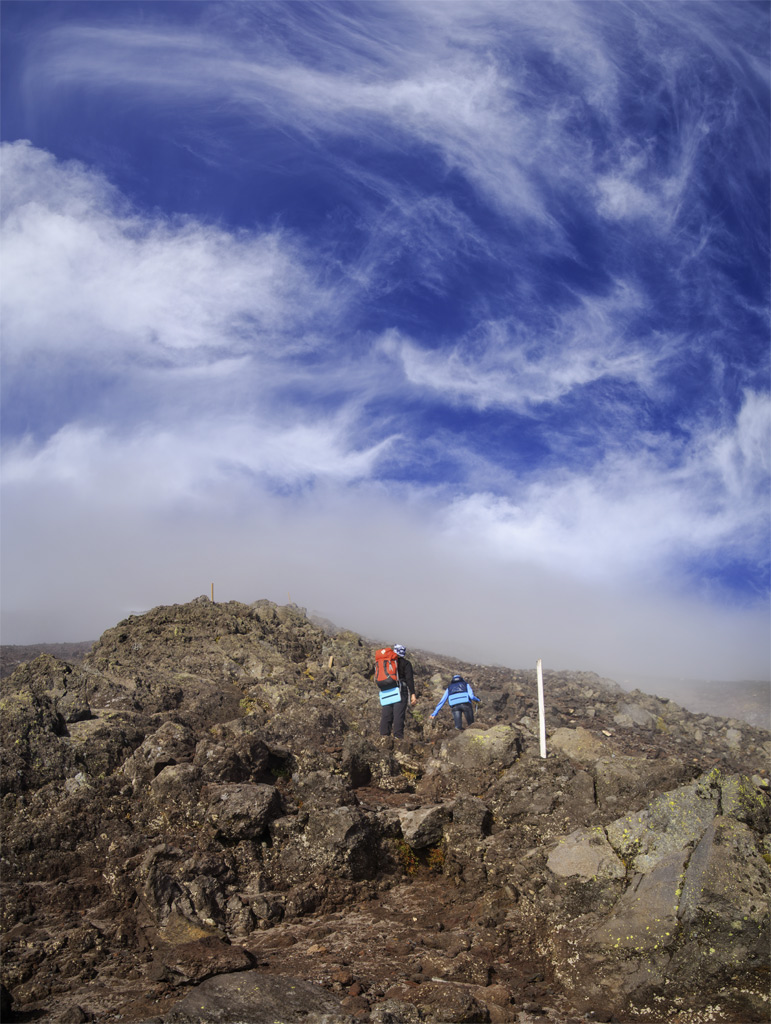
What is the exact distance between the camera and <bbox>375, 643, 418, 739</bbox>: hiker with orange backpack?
48.2 ft

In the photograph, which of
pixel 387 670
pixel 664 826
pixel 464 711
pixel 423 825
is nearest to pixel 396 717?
pixel 387 670

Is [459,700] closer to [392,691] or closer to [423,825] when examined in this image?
[392,691]

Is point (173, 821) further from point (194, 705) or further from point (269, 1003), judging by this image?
point (194, 705)

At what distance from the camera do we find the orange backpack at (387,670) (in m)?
14.7

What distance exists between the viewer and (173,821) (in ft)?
31.7

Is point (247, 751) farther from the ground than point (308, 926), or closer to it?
farther from the ground

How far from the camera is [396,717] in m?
14.8

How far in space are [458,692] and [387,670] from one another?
218cm

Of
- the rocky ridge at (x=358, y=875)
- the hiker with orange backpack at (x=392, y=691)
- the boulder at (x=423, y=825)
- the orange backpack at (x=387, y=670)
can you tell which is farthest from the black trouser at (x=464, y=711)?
the boulder at (x=423, y=825)

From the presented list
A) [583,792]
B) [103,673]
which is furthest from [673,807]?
[103,673]

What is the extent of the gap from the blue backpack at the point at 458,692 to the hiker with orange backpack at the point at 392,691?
128cm

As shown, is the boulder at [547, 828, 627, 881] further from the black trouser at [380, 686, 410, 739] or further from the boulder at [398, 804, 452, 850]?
the black trouser at [380, 686, 410, 739]

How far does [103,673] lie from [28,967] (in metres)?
8.68

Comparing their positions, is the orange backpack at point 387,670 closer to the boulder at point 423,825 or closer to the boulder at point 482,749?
the boulder at point 482,749
